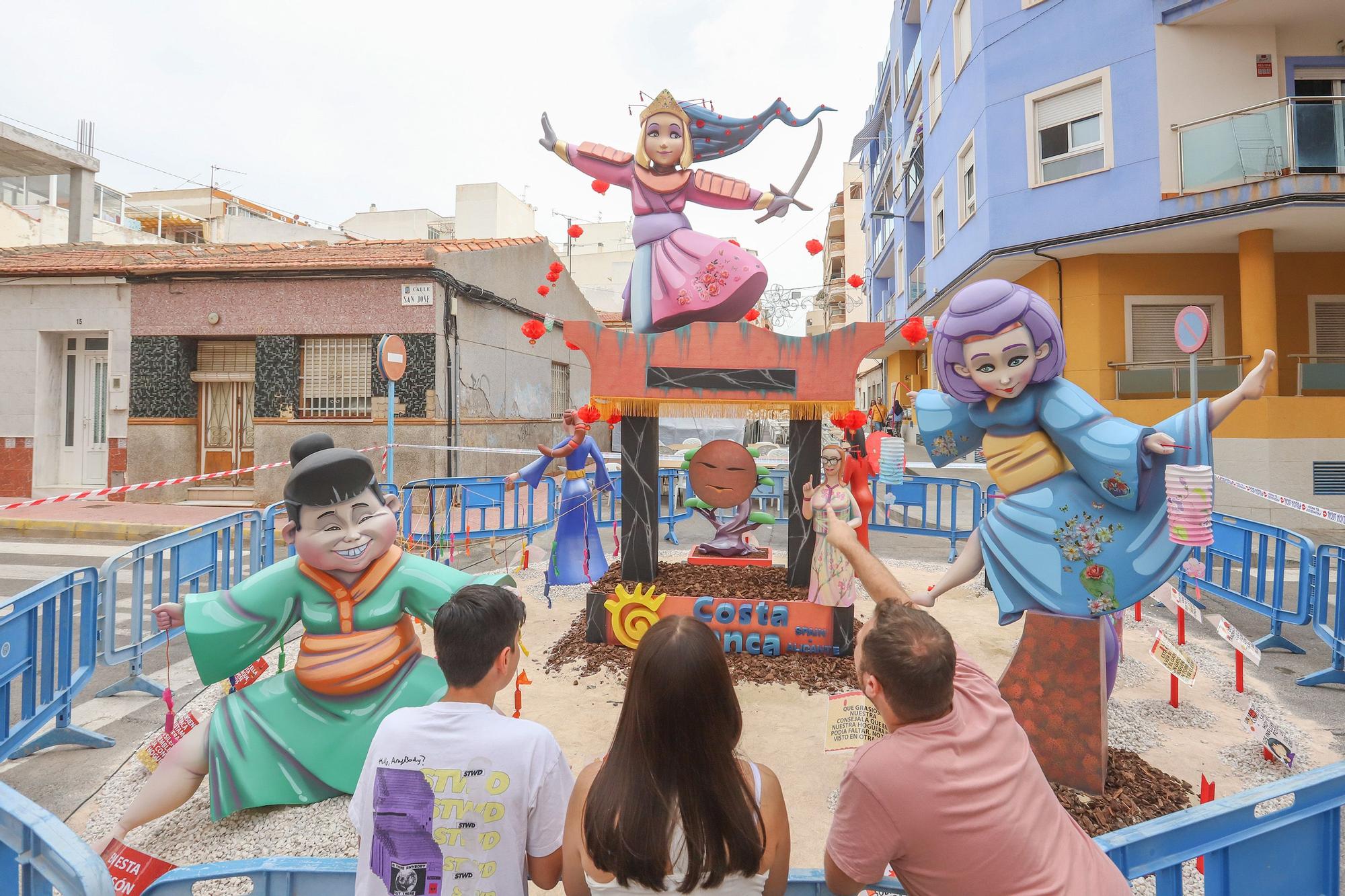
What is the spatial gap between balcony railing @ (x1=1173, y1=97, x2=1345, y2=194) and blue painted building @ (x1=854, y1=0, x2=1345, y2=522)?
0.02 m

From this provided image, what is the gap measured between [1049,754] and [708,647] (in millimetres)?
2803

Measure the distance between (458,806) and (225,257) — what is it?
13.4m

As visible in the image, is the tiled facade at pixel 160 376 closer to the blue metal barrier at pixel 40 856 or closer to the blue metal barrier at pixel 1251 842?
the blue metal barrier at pixel 40 856

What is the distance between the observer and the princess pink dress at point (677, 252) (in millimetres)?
4973

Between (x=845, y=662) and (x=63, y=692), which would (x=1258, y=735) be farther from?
(x=63, y=692)

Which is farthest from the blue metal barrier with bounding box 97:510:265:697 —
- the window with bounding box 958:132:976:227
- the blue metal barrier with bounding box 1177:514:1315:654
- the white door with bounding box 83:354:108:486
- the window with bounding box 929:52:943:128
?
the window with bounding box 929:52:943:128

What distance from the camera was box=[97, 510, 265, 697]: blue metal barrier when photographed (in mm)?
4035

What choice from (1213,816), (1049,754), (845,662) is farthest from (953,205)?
(1213,816)

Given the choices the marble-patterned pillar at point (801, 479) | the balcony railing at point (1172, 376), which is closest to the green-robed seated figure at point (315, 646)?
the marble-patterned pillar at point (801, 479)

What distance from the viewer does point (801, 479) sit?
210 inches

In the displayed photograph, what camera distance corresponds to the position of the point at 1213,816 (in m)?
1.61

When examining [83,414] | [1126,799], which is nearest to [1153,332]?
[1126,799]

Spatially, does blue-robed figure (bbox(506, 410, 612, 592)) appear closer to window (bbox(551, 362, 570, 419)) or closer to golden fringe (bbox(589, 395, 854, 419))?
golden fringe (bbox(589, 395, 854, 419))

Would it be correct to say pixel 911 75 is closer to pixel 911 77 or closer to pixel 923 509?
pixel 911 77
